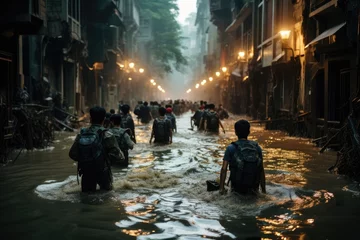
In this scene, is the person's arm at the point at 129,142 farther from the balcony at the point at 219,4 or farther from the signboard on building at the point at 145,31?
the signboard on building at the point at 145,31

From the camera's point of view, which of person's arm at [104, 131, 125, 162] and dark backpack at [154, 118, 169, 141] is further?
dark backpack at [154, 118, 169, 141]

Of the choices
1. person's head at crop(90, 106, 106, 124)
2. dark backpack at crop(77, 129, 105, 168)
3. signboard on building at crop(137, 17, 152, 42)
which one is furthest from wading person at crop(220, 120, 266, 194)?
signboard on building at crop(137, 17, 152, 42)

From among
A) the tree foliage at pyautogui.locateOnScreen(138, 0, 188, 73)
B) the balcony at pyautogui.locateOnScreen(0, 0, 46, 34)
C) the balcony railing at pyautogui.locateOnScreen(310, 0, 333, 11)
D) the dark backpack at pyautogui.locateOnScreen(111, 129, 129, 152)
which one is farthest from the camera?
the tree foliage at pyautogui.locateOnScreen(138, 0, 188, 73)

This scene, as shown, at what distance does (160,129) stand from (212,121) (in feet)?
16.3

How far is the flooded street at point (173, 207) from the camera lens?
5.77m

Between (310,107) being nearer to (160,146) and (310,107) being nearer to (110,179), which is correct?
(160,146)

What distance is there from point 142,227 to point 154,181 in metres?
2.90

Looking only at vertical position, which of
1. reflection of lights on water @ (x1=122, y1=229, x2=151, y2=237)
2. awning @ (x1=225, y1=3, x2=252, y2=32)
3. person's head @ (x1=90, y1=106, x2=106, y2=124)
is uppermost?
awning @ (x1=225, y1=3, x2=252, y2=32)

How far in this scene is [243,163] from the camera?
21.9 feet

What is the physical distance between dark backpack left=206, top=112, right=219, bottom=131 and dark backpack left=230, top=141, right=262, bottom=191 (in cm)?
1195

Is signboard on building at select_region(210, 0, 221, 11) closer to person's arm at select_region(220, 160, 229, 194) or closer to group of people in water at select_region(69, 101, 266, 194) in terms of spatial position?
group of people in water at select_region(69, 101, 266, 194)

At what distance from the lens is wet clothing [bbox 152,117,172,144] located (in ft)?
47.0

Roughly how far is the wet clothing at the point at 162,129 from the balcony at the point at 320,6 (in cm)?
625

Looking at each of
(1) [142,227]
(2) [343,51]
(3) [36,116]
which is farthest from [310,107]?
(1) [142,227]
